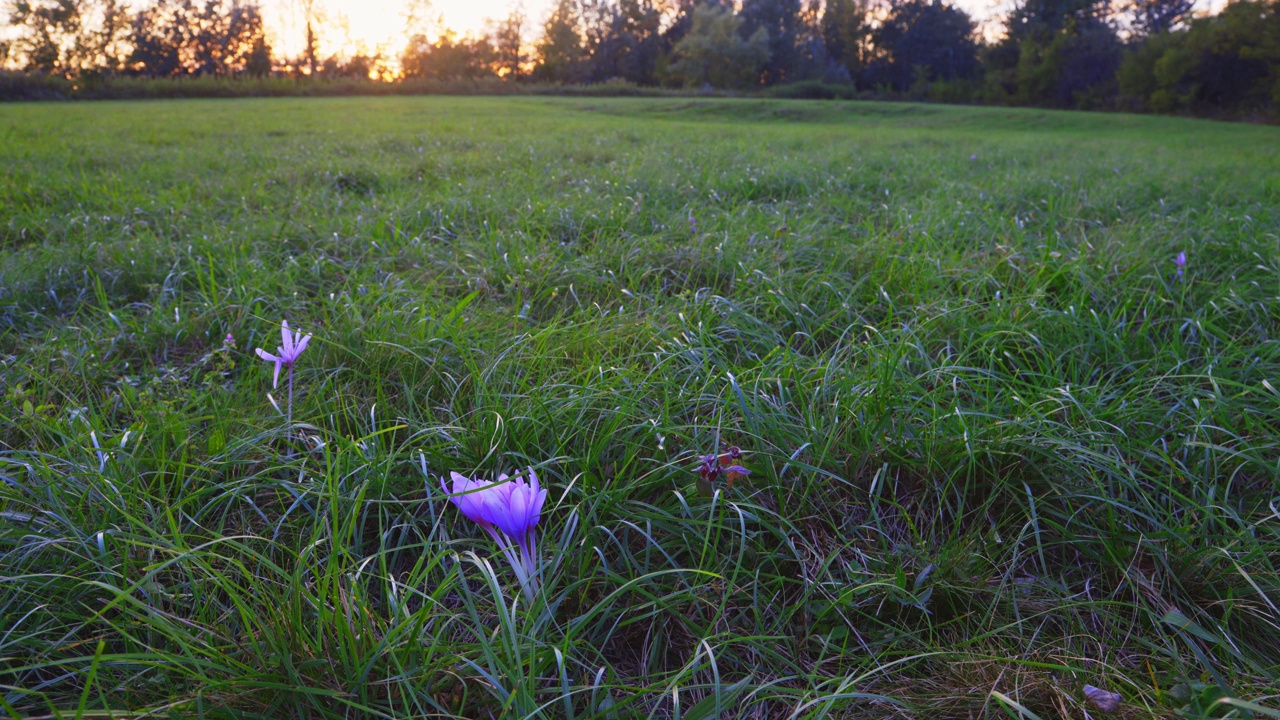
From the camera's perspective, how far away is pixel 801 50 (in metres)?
44.6

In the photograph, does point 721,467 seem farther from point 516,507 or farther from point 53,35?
point 53,35

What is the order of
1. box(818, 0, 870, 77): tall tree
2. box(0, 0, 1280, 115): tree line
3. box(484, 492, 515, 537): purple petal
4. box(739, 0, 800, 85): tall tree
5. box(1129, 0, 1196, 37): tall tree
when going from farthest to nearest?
box(818, 0, 870, 77): tall tree → box(739, 0, 800, 85): tall tree → box(1129, 0, 1196, 37): tall tree → box(0, 0, 1280, 115): tree line → box(484, 492, 515, 537): purple petal

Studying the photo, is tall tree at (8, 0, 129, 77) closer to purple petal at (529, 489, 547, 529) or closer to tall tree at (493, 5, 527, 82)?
tall tree at (493, 5, 527, 82)

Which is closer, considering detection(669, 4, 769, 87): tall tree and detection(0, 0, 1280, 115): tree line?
detection(0, 0, 1280, 115): tree line

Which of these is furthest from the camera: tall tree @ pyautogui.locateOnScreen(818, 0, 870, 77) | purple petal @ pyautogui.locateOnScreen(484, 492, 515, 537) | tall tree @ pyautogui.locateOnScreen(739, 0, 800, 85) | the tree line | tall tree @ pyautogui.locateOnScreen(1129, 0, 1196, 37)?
A: tall tree @ pyautogui.locateOnScreen(818, 0, 870, 77)

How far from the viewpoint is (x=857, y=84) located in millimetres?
46812

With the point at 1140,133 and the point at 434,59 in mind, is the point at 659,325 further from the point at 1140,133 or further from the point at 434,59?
the point at 434,59

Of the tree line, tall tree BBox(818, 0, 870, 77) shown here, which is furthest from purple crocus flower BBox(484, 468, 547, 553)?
tall tree BBox(818, 0, 870, 77)

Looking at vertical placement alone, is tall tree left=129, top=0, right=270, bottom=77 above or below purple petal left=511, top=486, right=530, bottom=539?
above

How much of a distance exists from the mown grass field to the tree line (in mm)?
31034

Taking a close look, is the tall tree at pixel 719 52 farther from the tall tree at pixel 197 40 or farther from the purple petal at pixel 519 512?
the purple petal at pixel 519 512

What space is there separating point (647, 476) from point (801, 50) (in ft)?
161

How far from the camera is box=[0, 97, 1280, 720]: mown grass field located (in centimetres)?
98

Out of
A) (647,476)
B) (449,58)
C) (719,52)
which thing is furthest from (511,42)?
(647,476)
